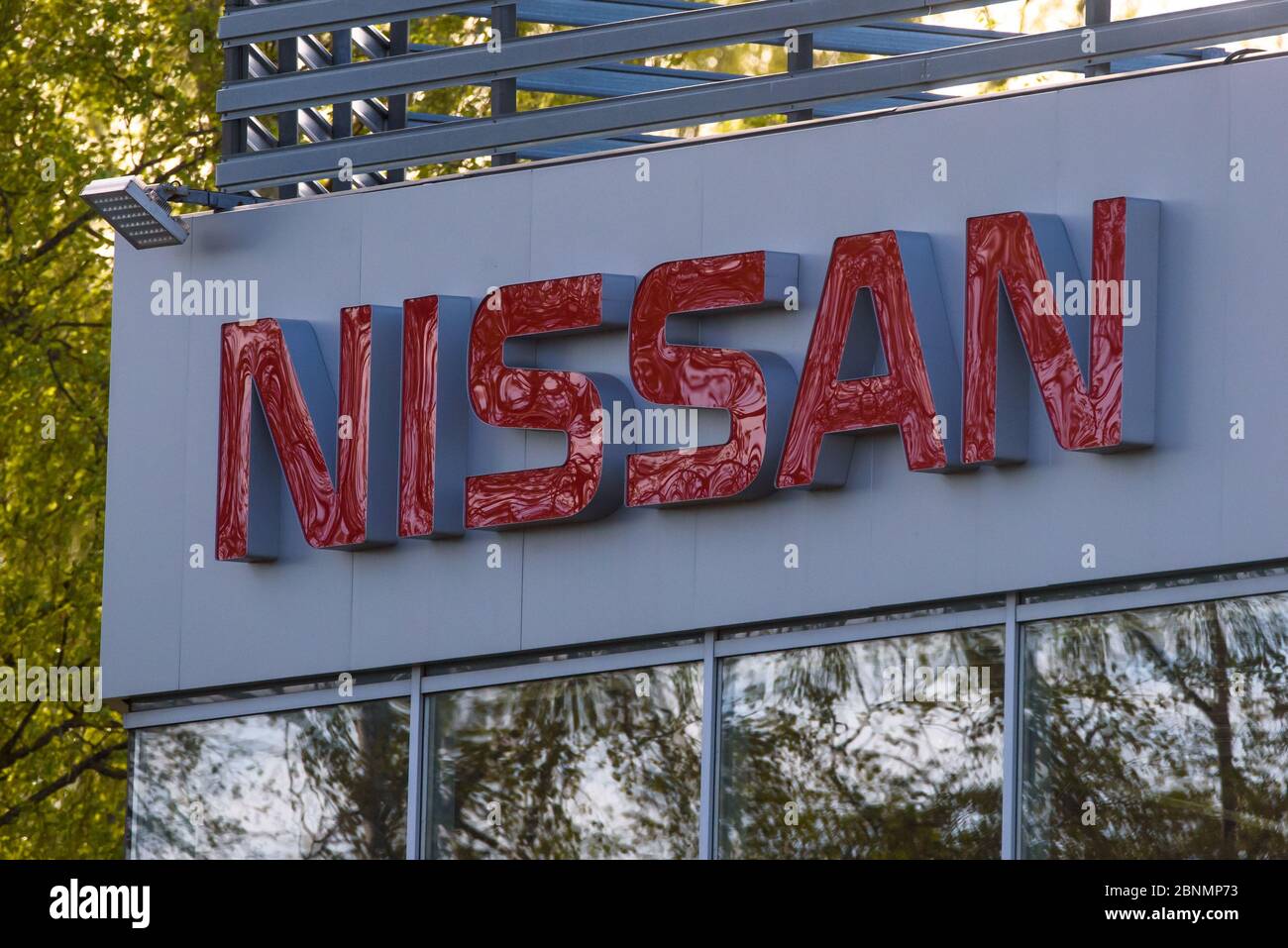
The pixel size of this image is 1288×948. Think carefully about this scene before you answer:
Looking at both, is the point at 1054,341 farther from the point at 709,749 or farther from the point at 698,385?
the point at 709,749

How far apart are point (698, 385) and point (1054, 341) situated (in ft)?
5.94

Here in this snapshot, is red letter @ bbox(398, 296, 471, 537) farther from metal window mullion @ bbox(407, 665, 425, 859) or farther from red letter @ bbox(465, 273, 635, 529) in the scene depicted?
metal window mullion @ bbox(407, 665, 425, 859)

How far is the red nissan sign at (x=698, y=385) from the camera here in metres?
9.35

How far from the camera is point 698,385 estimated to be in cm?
1052

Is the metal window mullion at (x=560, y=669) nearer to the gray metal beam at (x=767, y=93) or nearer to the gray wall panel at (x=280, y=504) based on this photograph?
the gray wall panel at (x=280, y=504)

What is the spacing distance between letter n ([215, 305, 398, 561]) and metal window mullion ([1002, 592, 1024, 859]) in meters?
3.41

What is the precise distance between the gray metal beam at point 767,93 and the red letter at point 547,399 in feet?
2.94

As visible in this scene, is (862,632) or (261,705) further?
(261,705)

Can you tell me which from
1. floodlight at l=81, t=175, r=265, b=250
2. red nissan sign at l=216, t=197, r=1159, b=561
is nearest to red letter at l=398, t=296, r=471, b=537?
red nissan sign at l=216, t=197, r=1159, b=561

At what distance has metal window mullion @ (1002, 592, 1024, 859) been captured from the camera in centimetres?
945

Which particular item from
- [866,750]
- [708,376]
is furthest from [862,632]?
[708,376]

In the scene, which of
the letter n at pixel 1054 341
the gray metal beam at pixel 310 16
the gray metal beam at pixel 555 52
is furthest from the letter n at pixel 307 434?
the letter n at pixel 1054 341
